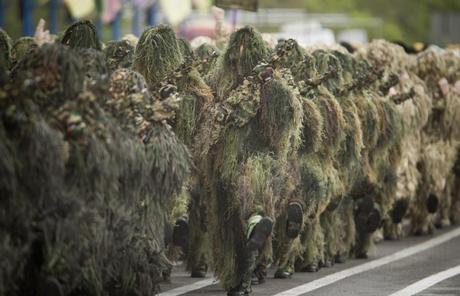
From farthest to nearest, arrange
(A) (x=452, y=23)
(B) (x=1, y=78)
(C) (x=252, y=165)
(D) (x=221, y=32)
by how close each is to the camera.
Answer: (A) (x=452, y=23) → (D) (x=221, y=32) → (C) (x=252, y=165) → (B) (x=1, y=78)

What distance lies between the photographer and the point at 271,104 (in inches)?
→ 704

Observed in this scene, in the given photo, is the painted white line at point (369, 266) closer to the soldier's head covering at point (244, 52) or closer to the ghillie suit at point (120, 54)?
the soldier's head covering at point (244, 52)

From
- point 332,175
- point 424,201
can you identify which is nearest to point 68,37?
point 332,175

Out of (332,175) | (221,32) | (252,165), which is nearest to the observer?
(252,165)

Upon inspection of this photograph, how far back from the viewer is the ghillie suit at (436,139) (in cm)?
2528

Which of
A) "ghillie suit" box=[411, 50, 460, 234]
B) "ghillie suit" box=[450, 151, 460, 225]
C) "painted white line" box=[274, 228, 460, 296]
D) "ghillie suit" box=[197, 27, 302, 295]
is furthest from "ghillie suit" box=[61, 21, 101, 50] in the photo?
"ghillie suit" box=[450, 151, 460, 225]

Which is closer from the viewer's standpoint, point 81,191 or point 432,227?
point 81,191

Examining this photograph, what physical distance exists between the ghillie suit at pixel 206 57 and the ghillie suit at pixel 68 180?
4313 mm

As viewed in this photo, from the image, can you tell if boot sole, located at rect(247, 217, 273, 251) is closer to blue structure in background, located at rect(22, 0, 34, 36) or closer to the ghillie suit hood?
the ghillie suit hood

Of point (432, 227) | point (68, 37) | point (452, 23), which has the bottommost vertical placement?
point (432, 227)

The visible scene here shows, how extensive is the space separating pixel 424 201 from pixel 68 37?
26.7ft

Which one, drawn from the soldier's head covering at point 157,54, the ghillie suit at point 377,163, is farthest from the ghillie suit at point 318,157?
the soldier's head covering at point 157,54

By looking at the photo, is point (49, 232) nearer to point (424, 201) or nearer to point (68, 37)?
point (68, 37)

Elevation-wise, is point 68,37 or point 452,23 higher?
point 452,23
